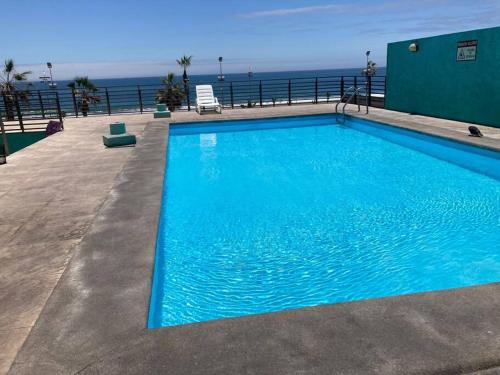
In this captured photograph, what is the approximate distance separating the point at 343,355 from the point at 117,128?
28.7 feet

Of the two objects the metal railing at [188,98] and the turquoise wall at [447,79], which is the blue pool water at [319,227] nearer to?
the turquoise wall at [447,79]

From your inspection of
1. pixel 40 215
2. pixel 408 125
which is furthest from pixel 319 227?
pixel 408 125

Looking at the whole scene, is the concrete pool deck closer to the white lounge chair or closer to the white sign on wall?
the white sign on wall

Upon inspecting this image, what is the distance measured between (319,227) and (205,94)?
12.3 meters

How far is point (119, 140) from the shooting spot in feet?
30.9

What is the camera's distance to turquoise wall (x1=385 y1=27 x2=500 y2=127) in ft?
33.7

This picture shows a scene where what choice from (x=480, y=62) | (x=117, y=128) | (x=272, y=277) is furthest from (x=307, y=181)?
(x=480, y=62)

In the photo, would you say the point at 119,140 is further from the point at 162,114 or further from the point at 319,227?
the point at 319,227

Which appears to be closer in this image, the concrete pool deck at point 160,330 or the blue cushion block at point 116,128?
the concrete pool deck at point 160,330

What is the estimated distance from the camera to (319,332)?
8.11 feet

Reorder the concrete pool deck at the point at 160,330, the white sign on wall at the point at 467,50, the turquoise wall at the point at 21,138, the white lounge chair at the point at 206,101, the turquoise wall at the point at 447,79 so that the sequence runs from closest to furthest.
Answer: the concrete pool deck at the point at 160,330, the turquoise wall at the point at 447,79, the white sign on wall at the point at 467,50, the turquoise wall at the point at 21,138, the white lounge chair at the point at 206,101

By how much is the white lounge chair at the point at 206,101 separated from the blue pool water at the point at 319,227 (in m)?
5.72

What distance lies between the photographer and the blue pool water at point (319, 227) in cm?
391

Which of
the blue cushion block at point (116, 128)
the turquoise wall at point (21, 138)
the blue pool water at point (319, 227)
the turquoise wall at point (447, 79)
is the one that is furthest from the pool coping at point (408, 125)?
the turquoise wall at point (21, 138)
